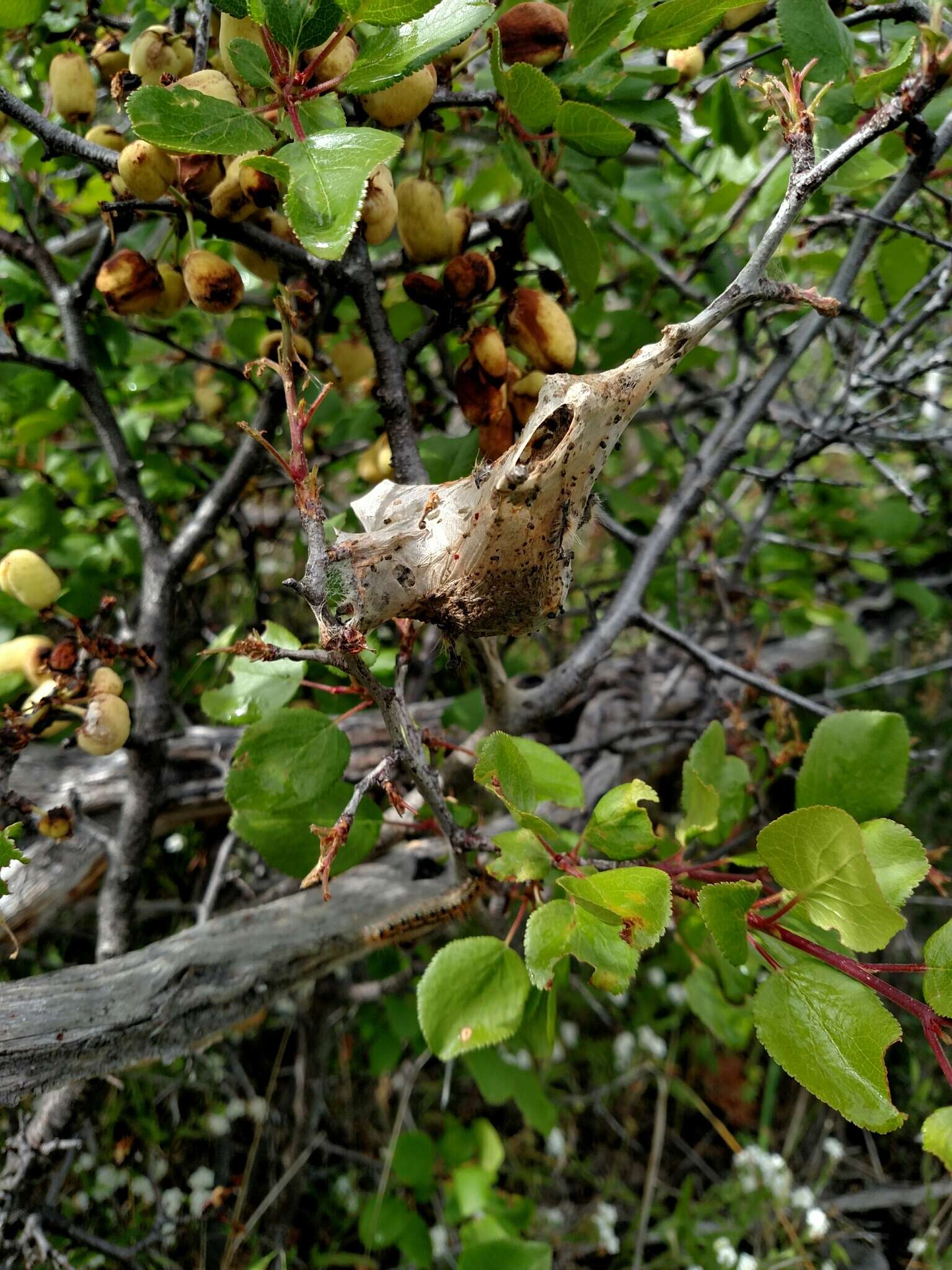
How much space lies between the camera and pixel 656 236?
1857 mm

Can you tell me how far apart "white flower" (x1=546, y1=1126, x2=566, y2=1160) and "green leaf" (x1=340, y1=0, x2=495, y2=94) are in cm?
175

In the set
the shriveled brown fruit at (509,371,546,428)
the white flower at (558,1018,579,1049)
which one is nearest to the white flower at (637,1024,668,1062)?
the white flower at (558,1018,579,1049)

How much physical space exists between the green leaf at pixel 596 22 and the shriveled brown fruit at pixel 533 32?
0.03 metres

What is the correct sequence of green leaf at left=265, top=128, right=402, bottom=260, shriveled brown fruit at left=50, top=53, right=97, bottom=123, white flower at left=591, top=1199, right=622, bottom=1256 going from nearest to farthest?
green leaf at left=265, top=128, right=402, bottom=260 → shriveled brown fruit at left=50, top=53, right=97, bottom=123 → white flower at left=591, top=1199, right=622, bottom=1256

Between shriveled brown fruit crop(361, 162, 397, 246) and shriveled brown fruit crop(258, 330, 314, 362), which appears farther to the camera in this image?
shriveled brown fruit crop(258, 330, 314, 362)

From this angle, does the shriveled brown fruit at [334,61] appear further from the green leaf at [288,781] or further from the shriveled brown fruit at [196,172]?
the green leaf at [288,781]

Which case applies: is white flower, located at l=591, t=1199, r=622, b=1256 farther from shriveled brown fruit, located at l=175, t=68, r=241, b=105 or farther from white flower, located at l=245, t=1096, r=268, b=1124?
shriveled brown fruit, located at l=175, t=68, r=241, b=105

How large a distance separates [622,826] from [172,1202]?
1.13 meters

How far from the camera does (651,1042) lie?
1.79 meters

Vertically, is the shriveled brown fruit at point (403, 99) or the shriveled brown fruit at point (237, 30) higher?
the shriveled brown fruit at point (237, 30)

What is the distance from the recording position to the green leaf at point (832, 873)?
59 cm

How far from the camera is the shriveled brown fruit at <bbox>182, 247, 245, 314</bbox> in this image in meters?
0.84

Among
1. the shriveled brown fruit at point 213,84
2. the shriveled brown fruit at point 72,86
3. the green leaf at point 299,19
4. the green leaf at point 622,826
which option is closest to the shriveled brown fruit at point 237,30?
the shriveled brown fruit at point 213,84

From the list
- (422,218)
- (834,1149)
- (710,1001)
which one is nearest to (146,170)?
(422,218)
